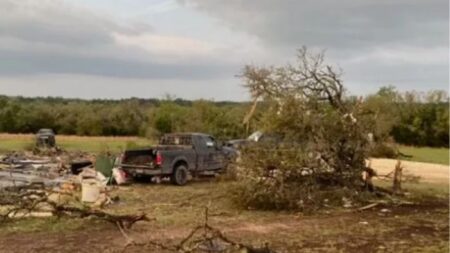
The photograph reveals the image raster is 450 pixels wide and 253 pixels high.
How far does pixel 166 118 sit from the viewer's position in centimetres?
5072

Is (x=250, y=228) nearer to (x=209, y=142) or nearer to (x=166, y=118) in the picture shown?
(x=209, y=142)

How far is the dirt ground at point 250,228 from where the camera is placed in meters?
10.7

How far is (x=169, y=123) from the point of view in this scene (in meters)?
49.8

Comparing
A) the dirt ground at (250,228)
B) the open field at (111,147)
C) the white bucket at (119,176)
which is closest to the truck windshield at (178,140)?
the white bucket at (119,176)

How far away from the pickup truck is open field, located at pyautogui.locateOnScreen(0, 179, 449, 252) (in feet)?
11.7

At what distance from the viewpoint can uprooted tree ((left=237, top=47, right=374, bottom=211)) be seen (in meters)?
15.4

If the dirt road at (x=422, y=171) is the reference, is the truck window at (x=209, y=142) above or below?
above

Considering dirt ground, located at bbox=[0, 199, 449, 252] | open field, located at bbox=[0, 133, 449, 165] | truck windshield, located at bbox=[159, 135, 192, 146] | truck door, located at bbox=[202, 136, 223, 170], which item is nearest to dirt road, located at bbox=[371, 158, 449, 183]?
open field, located at bbox=[0, 133, 449, 165]

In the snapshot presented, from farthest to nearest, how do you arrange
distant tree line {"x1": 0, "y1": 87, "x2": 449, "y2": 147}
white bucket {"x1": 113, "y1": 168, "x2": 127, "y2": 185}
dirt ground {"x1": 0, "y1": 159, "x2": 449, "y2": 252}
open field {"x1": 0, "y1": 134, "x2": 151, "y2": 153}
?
distant tree line {"x1": 0, "y1": 87, "x2": 449, "y2": 147} < open field {"x1": 0, "y1": 134, "x2": 151, "y2": 153} < white bucket {"x1": 113, "y1": 168, "x2": 127, "y2": 185} < dirt ground {"x1": 0, "y1": 159, "x2": 449, "y2": 252}

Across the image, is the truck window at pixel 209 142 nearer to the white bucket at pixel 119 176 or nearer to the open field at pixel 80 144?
the white bucket at pixel 119 176

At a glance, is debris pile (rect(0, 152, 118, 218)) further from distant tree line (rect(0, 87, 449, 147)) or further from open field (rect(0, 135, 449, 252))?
distant tree line (rect(0, 87, 449, 147))

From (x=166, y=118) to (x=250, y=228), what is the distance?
3867 centimetres

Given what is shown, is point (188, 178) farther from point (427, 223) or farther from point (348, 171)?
point (427, 223)

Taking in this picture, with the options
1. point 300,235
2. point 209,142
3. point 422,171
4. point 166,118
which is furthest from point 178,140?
point 166,118
